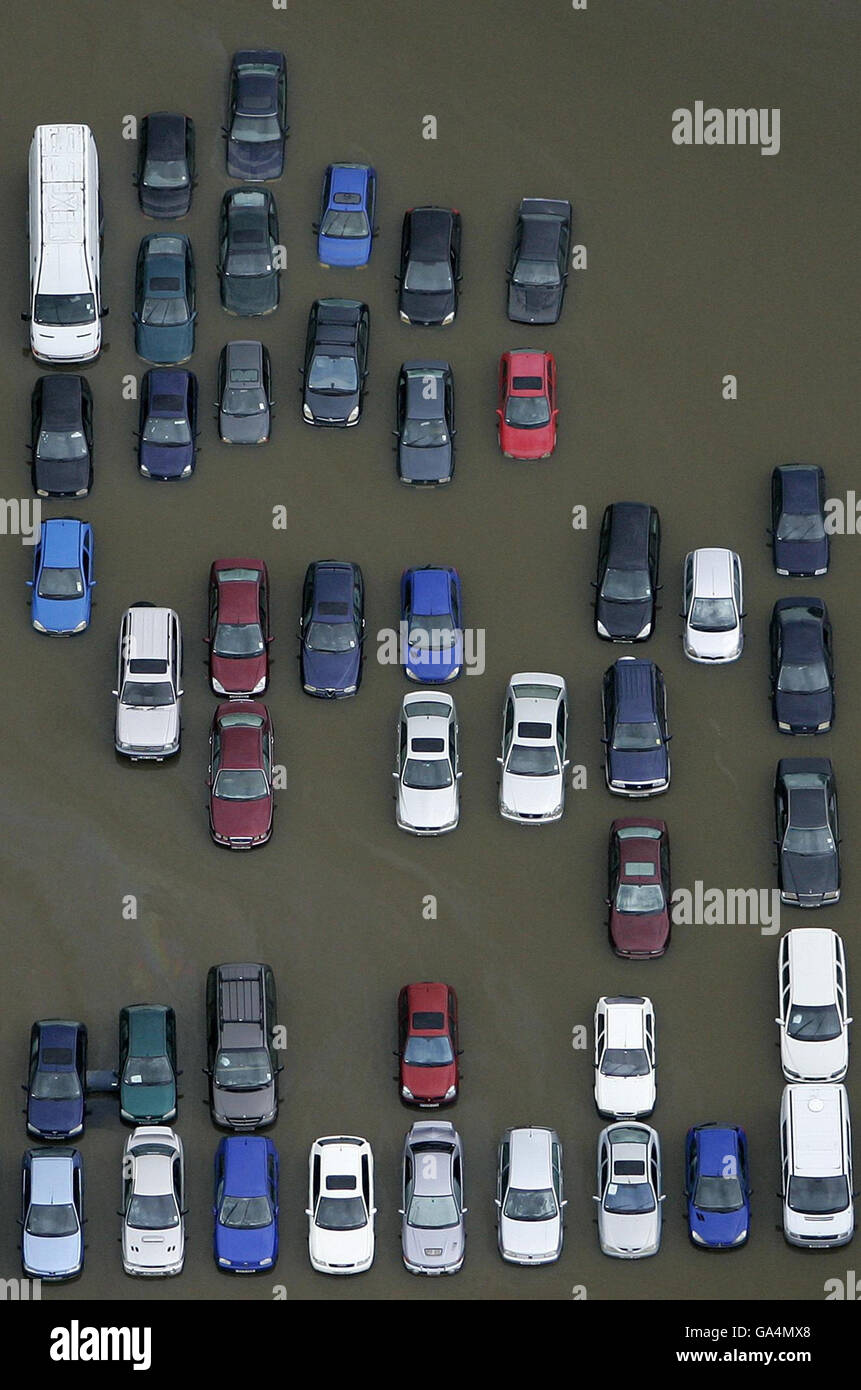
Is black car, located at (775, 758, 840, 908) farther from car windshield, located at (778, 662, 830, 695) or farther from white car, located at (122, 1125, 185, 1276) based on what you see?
white car, located at (122, 1125, 185, 1276)

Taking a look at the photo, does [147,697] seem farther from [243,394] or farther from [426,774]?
[243,394]

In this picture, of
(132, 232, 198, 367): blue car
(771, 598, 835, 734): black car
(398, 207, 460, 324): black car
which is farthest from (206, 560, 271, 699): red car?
(771, 598, 835, 734): black car

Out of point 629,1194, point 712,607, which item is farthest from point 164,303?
point 629,1194

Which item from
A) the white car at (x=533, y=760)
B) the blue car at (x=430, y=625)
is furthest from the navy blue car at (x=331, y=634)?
the white car at (x=533, y=760)

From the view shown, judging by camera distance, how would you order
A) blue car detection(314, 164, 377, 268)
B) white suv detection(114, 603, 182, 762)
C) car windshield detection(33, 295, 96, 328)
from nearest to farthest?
white suv detection(114, 603, 182, 762)
car windshield detection(33, 295, 96, 328)
blue car detection(314, 164, 377, 268)
